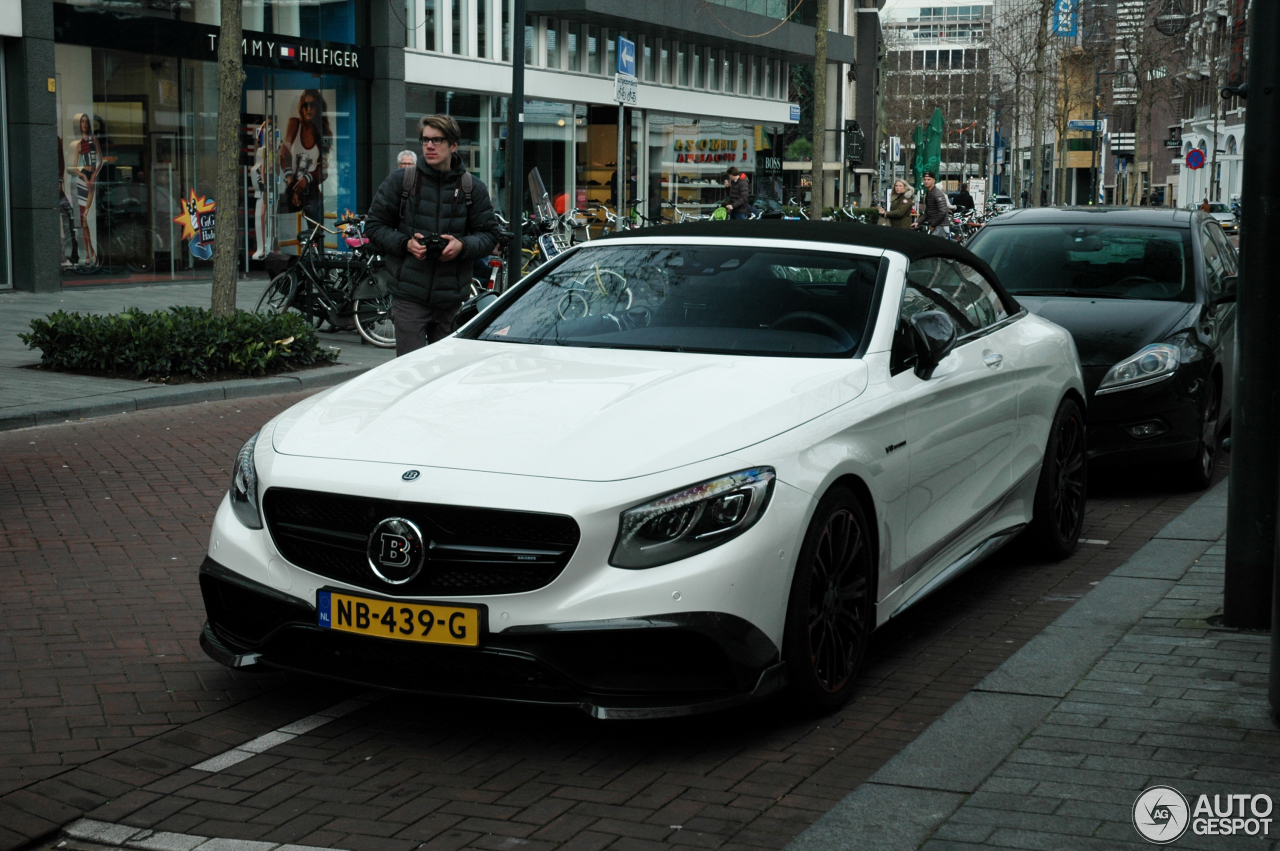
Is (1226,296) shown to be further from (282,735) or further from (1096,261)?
(282,735)

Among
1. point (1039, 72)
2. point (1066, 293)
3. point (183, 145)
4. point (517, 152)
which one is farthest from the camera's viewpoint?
point (1039, 72)

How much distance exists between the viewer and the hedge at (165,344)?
12047 mm

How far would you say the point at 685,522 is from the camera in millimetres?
3977

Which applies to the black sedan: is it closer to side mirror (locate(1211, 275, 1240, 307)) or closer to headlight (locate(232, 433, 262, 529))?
side mirror (locate(1211, 275, 1240, 307))

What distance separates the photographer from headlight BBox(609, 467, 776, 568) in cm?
394

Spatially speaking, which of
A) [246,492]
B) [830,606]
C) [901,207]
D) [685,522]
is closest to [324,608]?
[246,492]

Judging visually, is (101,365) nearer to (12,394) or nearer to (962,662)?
(12,394)

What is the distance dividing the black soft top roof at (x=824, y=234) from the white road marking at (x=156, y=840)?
303 centimetres

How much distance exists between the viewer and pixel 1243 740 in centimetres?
415

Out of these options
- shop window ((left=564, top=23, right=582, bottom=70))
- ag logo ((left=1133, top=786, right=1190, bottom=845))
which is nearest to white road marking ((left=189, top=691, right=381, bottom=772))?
ag logo ((left=1133, top=786, right=1190, bottom=845))

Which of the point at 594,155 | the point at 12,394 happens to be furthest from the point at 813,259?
the point at 594,155

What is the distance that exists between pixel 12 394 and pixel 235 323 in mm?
2128

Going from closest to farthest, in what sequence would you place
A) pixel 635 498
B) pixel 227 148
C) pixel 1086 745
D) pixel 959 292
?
1. pixel 635 498
2. pixel 1086 745
3. pixel 959 292
4. pixel 227 148

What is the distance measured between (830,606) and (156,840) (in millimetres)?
1961
